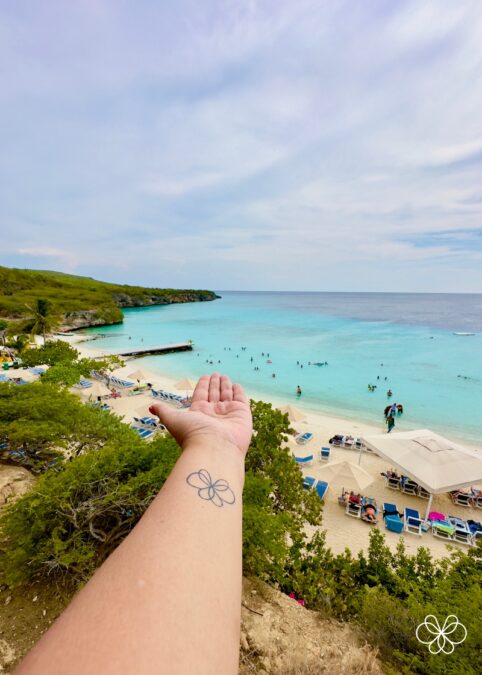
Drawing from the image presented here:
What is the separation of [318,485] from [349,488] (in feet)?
3.88

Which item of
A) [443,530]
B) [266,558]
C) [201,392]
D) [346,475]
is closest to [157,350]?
[346,475]

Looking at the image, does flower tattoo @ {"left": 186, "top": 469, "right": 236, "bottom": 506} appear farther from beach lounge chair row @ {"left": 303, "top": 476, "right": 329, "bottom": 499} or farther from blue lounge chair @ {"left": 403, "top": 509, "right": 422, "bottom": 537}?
blue lounge chair @ {"left": 403, "top": 509, "right": 422, "bottom": 537}

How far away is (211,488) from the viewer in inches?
75.5

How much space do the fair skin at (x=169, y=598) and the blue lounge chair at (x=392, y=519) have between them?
11.0 meters

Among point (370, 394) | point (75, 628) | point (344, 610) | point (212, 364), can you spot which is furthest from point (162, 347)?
point (75, 628)

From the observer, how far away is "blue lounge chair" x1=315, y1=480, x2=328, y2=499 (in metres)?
11.6

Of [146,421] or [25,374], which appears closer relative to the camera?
[146,421]

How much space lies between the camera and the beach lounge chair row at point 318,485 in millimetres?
11591

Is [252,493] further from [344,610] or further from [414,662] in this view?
[414,662]

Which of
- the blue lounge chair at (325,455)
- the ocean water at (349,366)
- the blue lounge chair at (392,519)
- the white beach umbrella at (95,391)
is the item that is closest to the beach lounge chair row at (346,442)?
the blue lounge chair at (325,455)

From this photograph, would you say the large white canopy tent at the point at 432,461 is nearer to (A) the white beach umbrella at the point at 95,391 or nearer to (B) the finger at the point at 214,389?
(B) the finger at the point at 214,389

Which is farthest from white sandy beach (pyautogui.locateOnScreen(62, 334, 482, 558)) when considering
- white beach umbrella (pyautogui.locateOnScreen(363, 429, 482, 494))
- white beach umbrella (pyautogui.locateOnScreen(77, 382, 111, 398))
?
white beach umbrella (pyautogui.locateOnScreen(363, 429, 482, 494))

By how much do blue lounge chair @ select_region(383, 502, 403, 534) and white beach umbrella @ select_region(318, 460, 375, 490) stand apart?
1.04 metres

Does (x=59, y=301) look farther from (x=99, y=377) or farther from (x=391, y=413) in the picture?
(x=391, y=413)
